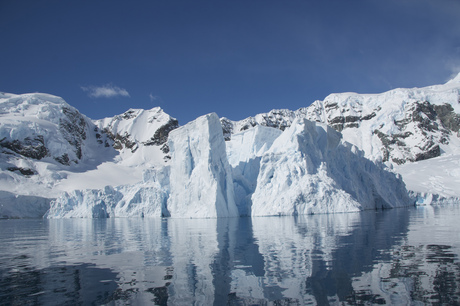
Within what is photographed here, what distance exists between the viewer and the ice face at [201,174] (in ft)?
97.6

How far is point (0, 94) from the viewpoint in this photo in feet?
284

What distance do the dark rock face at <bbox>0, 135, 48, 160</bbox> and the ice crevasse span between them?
3994 cm

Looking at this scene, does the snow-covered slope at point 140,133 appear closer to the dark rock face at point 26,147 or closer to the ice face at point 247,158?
the dark rock face at point 26,147

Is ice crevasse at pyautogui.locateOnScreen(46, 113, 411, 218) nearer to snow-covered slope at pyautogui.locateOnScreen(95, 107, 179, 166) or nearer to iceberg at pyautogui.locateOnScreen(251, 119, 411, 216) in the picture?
iceberg at pyautogui.locateOnScreen(251, 119, 411, 216)

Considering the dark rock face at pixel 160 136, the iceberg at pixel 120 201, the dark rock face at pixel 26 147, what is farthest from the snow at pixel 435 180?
the dark rock face at pixel 26 147

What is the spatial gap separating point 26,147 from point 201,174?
57437 millimetres

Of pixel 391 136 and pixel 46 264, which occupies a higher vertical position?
pixel 391 136

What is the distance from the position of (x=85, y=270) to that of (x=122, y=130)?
100m

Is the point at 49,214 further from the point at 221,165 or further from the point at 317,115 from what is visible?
the point at 317,115

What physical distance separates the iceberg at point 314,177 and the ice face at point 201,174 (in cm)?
302

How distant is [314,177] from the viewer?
27.9m

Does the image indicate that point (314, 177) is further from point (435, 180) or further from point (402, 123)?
point (402, 123)

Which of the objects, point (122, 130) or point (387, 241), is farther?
point (122, 130)

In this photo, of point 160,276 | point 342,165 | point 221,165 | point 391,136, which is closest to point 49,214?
point 221,165
